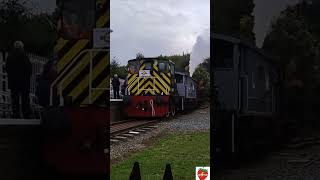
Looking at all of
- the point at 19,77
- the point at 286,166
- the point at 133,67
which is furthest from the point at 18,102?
the point at 286,166

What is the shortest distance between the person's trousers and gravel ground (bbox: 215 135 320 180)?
1025 millimetres

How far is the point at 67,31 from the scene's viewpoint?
2.56m

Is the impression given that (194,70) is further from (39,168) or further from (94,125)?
(39,168)

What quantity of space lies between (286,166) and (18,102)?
1.34 metres

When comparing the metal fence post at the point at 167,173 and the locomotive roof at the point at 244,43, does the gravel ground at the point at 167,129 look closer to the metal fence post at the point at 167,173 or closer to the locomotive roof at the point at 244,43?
the metal fence post at the point at 167,173

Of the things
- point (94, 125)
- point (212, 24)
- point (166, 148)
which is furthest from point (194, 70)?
point (94, 125)

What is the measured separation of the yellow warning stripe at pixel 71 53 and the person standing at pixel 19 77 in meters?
0.15

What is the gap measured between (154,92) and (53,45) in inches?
21.3

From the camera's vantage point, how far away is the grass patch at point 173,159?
241cm

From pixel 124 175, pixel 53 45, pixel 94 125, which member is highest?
pixel 53 45

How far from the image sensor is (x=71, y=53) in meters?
2.57

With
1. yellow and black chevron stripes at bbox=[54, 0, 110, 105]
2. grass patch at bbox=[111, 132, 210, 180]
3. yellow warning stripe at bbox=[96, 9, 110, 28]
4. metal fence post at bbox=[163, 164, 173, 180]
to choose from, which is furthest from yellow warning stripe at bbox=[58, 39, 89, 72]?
metal fence post at bbox=[163, 164, 173, 180]

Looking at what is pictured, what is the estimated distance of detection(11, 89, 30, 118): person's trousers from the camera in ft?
8.29

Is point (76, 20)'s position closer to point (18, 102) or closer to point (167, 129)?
point (18, 102)
